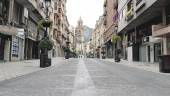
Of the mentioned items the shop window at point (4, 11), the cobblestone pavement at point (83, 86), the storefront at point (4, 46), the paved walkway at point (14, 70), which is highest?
the shop window at point (4, 11)

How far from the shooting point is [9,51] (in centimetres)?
3184

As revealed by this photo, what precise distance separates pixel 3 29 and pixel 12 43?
7.17 m

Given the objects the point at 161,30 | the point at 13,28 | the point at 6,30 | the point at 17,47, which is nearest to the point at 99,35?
the point at 17,47

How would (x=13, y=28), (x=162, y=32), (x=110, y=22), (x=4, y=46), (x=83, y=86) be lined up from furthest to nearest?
(x=110, y=22), (x=4, y=46), (x=162, y=32), (x=13, y=28), (x=83, y=86)

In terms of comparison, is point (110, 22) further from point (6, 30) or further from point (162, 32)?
point (6, 30)

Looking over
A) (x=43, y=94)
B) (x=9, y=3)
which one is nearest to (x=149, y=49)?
(x=9, y=3)

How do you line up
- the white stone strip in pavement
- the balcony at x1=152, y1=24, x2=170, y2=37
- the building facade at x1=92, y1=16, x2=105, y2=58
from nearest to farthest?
the white stone strip in pavement → the balcony at x1=152, y1=24, x2=170, y2=37 → the building facade at x1=92, y1=16, x2=105, y2=58

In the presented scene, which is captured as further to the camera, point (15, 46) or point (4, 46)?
point (15, 46)

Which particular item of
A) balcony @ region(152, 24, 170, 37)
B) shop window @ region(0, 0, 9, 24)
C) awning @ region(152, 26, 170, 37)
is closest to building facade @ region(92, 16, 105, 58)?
balcony @ region(152, 24, 170, 37)

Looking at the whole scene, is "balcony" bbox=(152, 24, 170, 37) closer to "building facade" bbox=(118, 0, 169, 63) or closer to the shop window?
"building facade" bbox=(118, 0, 169, 63)

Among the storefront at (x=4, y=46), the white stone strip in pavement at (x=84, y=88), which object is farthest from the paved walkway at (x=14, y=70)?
the storefront at (x=4, y=46)

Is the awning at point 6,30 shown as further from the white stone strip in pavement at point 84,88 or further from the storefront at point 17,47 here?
the white stone strip in pavement at point 84,88

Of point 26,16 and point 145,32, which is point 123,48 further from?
point 26,16

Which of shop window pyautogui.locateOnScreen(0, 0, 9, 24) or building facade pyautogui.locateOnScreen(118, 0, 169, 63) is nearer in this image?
shop window pyautogui.locateOnScreen(0, 0, 9, 24)
